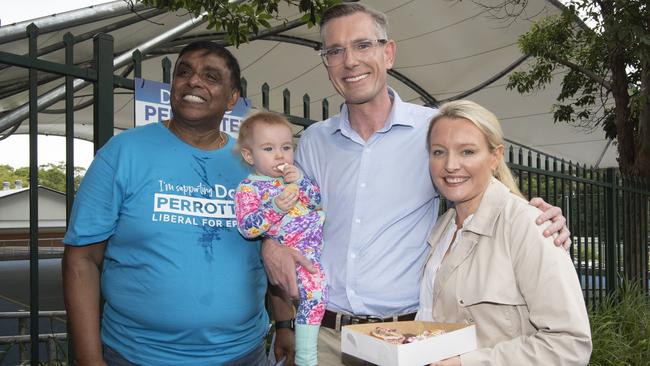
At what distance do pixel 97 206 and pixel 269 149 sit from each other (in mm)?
760

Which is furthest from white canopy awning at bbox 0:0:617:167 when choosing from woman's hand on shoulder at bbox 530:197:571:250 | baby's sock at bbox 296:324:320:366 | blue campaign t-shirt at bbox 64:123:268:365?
woman's hand on shoulder at bbox 530:197:571:250

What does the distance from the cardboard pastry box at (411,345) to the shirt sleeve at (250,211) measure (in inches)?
21.7

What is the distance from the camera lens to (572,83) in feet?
37.9

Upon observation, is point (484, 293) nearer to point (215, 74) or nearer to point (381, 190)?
point (381, 190)

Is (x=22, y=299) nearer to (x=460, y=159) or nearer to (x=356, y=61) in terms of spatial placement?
(x=356, y=61)

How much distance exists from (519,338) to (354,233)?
2.73 ft

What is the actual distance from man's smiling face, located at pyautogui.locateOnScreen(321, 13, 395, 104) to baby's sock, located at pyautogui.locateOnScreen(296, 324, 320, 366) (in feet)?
3.28

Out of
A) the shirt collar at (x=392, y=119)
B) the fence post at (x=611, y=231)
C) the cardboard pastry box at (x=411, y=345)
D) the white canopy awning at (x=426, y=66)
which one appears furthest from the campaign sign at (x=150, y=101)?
the white canopy awning at (x=426, y=66)

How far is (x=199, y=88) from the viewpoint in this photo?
2445mm

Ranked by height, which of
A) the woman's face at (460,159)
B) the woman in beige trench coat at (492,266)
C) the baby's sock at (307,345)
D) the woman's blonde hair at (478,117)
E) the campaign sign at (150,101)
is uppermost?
Result: the campaign sign at (150,101)

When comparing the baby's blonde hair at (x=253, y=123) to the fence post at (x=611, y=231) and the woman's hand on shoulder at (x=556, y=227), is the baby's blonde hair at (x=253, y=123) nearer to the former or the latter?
the woman's hand on shoulder at (x=556, y=227)

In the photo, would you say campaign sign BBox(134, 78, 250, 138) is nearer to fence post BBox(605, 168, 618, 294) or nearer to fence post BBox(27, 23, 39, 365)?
fence post BBox(27, 23, 39, 365)

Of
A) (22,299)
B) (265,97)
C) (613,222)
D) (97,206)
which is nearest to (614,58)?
(613,222)

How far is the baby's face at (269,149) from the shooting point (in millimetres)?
2588
